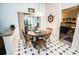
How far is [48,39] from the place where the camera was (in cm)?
193

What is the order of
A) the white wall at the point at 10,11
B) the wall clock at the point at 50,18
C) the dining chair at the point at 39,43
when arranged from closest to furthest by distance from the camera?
the white wall at the point at 10,11
the wall clock at the point at 50,18
the dining chair at the point at 39,43

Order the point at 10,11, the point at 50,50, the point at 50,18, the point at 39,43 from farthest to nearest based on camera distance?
the point at 39,43
the point at 50,50
the point at 50,18
the point at 10,11

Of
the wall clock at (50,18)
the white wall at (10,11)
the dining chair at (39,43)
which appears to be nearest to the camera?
the white wall at (10,11)

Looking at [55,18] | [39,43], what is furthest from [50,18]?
[39,43]

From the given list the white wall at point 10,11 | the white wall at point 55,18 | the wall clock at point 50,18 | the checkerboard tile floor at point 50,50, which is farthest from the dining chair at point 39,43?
the white wall at point 10,11

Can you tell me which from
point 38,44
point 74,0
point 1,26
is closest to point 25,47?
point 38,44

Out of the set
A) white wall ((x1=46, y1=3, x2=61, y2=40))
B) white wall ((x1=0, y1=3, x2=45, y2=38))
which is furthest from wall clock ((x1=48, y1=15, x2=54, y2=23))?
white wall ((x1=0, y1=3, x2=45, y2=38))

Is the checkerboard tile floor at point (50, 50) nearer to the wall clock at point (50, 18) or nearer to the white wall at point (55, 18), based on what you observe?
the white wall at point (55, 18)

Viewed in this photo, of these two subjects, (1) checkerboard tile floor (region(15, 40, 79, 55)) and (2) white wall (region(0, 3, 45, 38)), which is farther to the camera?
(1) checkerboard tile floor (region(15, 40, 79, 55))

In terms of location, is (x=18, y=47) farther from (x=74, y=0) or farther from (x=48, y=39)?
(x=74, y=0)

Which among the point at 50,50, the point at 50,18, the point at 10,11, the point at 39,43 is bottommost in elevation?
the point at 50,50

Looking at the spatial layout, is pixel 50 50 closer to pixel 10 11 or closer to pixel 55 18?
pixel 55 18

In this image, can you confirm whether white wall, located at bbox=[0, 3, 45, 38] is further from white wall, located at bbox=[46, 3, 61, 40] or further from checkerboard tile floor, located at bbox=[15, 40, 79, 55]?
checkerboard tile floor, located at bbox=[15, 40, 79, 55]
